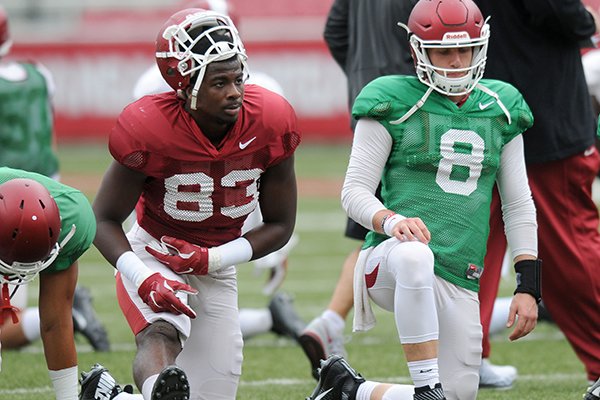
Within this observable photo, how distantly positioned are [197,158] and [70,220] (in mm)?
478

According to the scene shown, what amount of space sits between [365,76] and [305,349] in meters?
1.21

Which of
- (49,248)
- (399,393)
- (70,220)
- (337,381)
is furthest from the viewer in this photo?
(337,381)

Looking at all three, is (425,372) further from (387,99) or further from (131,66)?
(131,66)

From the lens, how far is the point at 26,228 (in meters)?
3.91

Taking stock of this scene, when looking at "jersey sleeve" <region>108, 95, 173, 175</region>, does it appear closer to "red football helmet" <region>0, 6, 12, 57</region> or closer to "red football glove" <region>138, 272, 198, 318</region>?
"red football glove" <region>138, 272, 198, 318</region>

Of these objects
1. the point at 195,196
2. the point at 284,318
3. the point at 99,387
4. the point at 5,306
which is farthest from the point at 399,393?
the point at 284,318

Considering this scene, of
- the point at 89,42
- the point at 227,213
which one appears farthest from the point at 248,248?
the point at 89,42

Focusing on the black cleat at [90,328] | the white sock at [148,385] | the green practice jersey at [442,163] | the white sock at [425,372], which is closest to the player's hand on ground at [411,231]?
the green practice jersey at [442,163]

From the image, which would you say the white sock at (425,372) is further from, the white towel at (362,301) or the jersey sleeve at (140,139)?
the jersey sleeve at (140,139)

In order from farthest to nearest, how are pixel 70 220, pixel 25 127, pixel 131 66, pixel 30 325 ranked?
pixel 131 66 < pixel 25 127 < pixel 30 325 < pixel 70 220

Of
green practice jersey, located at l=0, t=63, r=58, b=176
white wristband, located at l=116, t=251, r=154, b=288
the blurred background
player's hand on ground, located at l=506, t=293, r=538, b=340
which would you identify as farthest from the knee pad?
the blurred background

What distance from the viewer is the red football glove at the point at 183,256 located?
14.2ft

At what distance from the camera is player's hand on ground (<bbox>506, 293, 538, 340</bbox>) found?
13.9 ft

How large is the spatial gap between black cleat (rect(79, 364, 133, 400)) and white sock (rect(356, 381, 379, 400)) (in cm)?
82
